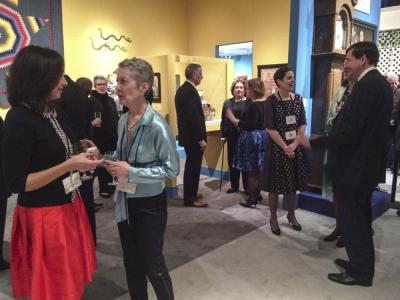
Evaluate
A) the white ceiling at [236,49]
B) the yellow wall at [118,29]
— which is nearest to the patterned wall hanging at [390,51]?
the white ceiling at [236,49]

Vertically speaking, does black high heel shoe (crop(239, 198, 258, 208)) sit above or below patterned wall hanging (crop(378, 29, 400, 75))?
below

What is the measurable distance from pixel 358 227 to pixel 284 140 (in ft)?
3.19

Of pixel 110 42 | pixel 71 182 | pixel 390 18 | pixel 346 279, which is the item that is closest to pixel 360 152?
pixel 346 279

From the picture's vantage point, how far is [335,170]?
7.40 feet

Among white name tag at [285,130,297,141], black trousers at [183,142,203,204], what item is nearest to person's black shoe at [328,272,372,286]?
white name tag at [285,130,297,141]

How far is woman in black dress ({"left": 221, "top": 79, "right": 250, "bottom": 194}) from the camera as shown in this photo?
165 inches

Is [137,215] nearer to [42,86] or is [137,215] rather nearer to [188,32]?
[42,86]

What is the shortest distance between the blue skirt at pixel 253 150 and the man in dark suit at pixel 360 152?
1.48 meters

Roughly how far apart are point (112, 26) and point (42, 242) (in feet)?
18.4

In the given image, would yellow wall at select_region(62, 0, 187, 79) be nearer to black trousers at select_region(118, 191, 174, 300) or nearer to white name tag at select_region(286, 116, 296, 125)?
white name tag at select_region(286, 116, 296, 125)

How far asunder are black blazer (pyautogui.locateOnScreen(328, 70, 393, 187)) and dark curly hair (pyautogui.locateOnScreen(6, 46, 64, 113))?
163 centimetres

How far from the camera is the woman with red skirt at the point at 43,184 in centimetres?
135

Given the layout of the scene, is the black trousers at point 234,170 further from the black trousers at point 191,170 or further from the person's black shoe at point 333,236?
the person's black shoe at point 333,236

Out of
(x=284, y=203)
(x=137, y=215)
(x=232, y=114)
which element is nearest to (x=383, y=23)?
(x=232, y=114)
